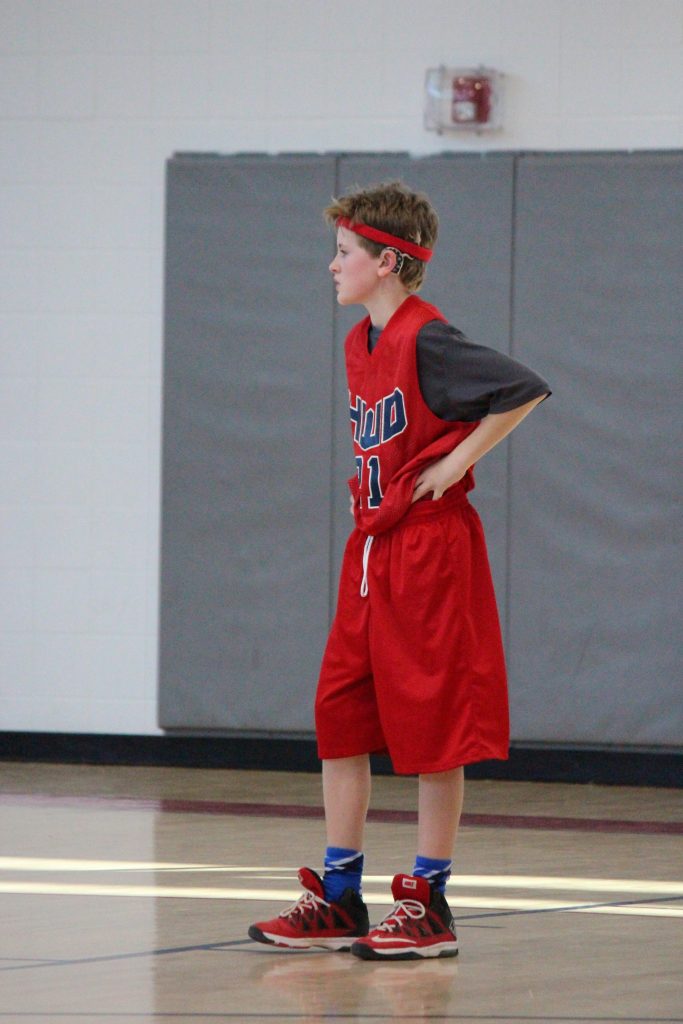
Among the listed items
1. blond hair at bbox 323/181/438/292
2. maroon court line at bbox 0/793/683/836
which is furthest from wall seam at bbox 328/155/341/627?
blond hair at bbox 323/181/438/292

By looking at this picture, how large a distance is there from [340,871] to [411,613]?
483 millimetres

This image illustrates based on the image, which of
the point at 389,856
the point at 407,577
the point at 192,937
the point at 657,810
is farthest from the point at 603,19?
the point at 192,937

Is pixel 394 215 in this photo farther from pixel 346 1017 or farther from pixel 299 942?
pixel 346 1017

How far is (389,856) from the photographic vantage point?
170 inches

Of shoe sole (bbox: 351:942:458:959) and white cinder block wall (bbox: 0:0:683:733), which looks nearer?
shoe sole (bbox: 351:942:458:959)

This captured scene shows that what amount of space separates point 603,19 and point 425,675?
12.1 ft

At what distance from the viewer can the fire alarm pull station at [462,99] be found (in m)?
6.13

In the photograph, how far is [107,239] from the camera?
646 centimetres

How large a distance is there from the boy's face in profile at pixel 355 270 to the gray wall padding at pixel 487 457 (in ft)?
9.55

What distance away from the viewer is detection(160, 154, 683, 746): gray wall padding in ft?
19.9

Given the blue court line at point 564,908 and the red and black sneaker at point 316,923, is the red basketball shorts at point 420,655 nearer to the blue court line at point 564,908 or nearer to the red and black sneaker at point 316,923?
the red and black sneaker at point 316,923

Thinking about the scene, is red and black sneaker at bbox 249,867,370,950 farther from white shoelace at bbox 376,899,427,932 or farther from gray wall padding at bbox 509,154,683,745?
gray wall padding at bbox 509,154,683,745

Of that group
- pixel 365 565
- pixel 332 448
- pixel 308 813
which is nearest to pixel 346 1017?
pixel 365 565

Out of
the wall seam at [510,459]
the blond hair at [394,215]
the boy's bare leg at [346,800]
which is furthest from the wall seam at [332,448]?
the boy's bare leg at [346,800]
